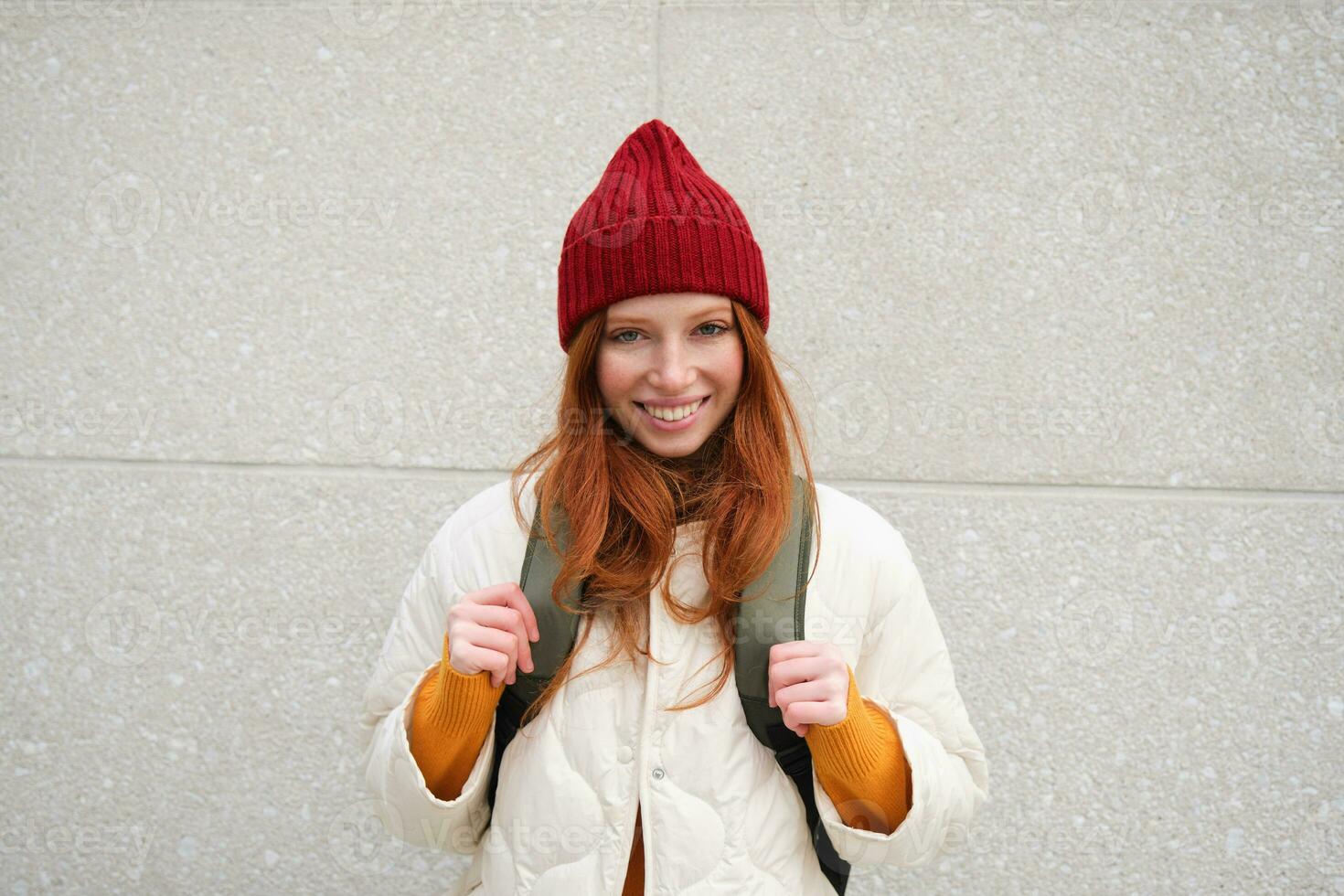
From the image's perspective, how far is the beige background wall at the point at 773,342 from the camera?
2.34m

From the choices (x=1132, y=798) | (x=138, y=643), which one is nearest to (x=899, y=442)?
(x=1132, y=798)

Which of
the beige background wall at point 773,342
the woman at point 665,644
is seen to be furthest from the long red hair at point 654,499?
the beige background wall at point 773,342

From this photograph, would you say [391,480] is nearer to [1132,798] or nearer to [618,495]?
[618,495]

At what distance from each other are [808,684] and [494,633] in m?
0.48

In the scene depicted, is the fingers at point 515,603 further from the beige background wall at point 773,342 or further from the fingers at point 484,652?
the beige background wall at point 773,342

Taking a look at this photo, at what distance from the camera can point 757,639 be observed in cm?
140

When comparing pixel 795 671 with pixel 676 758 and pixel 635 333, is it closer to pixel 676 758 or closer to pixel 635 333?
pixel 676 758

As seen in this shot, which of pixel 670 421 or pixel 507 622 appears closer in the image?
pixel 507 622

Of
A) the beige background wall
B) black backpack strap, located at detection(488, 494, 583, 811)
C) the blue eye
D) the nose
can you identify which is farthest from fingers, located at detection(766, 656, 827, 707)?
the beige background wall

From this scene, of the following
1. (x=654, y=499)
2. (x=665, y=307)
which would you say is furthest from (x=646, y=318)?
(x=654, y=499)

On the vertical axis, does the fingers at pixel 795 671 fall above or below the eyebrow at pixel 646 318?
below

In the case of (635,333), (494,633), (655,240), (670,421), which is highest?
(655,240)

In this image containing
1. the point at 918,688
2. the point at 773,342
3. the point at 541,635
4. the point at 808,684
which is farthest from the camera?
the point at 773,342

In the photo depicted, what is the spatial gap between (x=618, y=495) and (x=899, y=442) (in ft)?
3.63
